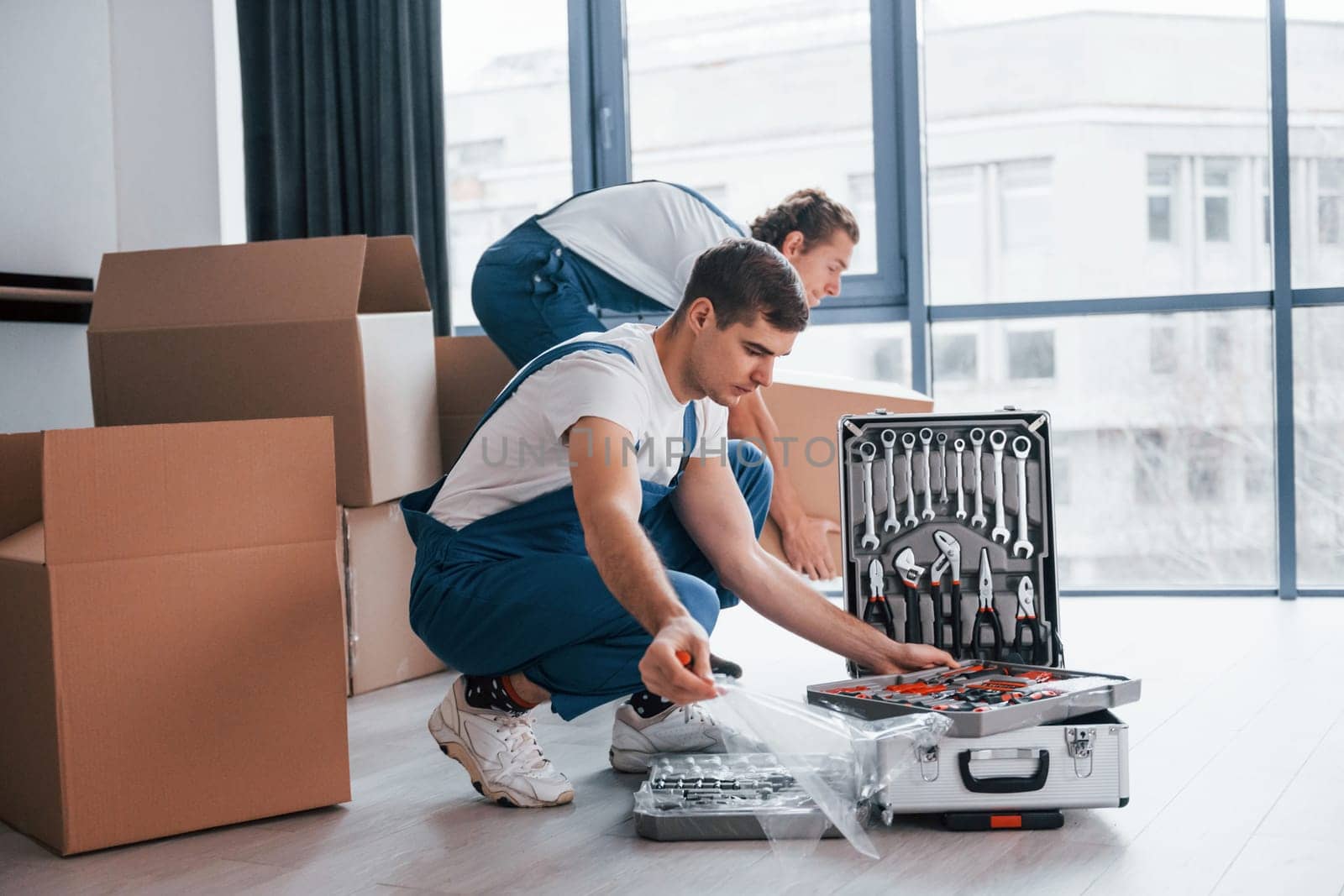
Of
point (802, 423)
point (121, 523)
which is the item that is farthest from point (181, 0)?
point (121, 523)

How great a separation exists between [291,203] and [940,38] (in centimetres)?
187

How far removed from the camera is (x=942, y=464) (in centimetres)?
201

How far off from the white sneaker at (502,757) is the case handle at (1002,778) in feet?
1.77

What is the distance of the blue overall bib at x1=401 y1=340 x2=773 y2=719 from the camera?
1594mm

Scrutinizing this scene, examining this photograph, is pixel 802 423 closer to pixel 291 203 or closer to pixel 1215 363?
pixel 1215 363

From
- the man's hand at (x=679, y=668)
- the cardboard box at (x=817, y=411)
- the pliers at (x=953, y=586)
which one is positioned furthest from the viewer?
the cardboard box at (x=817, y=411)

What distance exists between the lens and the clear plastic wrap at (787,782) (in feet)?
4.43

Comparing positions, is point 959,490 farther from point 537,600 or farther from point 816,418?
point 537,600

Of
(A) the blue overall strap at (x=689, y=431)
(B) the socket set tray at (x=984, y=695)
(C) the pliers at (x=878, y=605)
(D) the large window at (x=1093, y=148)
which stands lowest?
(B) the socket set tray at (x=984, y=695)

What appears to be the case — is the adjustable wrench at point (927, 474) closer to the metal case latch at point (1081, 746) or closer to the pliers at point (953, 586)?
the pliers at point (953, 586)

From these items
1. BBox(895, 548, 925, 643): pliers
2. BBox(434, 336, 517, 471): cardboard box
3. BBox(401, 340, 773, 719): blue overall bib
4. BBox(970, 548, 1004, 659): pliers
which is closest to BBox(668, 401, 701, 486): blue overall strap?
BBox(401, 340, 773, 719): blue overall bib

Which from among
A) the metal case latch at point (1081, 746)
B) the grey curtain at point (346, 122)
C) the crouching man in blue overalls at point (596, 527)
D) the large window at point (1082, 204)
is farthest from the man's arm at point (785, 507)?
the grey curtain at point (346, 122)

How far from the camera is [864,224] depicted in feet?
11.5

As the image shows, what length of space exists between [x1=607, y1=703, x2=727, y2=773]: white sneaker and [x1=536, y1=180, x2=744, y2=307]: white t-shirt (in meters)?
0.73
